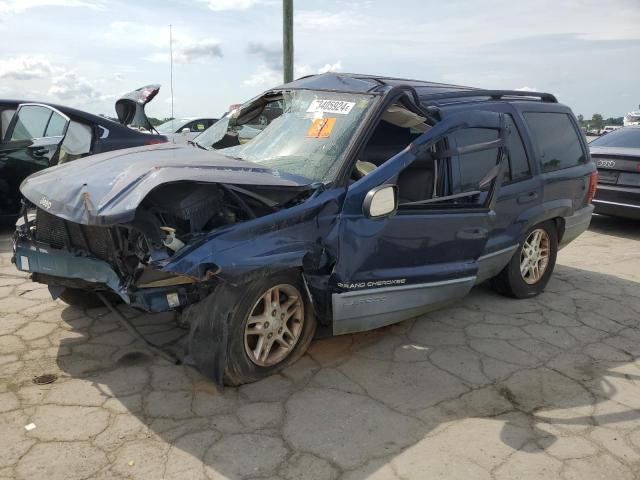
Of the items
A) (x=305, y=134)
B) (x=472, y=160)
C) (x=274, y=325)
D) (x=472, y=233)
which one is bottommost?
(x=274, y=325)

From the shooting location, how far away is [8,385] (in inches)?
124

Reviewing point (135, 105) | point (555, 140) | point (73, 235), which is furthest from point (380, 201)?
point (135, 105)

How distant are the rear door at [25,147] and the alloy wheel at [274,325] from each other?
4.34 metres

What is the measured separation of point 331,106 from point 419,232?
1065mm

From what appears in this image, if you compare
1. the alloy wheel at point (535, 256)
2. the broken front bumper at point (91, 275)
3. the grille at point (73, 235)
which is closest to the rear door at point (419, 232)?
the broken front bumper at point (91, 275)

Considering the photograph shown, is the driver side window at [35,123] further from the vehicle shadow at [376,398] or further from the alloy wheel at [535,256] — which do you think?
the alloy wheel at [535,256]

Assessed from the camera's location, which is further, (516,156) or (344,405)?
(516,156)

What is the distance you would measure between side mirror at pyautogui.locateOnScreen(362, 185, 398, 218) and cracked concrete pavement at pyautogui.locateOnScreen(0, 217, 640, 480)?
42.0 inches

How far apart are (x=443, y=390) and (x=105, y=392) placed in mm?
2002

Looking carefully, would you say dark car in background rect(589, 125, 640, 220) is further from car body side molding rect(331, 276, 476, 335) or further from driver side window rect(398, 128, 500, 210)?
car body side molding rect(331, 276, 476, 335)

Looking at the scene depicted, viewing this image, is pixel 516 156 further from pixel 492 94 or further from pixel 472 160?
pixel 472 160

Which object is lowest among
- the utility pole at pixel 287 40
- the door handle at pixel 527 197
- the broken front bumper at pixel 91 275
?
the broken front bumper at pixel 91 275

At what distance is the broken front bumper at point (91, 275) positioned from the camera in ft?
9.54

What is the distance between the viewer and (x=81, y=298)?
420cm
